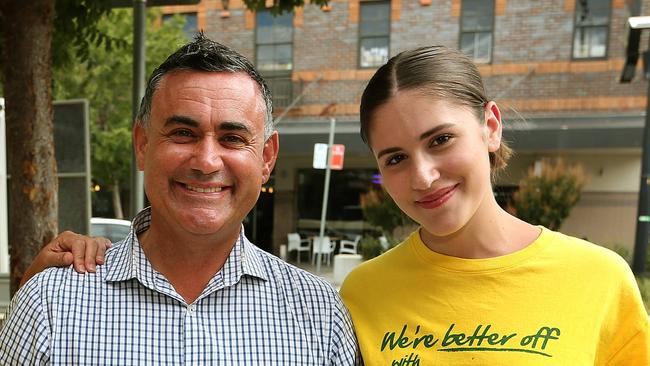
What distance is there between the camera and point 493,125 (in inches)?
72.5

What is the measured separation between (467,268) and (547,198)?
9.89m

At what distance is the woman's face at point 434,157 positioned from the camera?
1.68 metres

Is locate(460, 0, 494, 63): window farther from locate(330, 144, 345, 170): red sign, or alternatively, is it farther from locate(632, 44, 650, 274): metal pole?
locate(632, 44, 650, 274): metal pole

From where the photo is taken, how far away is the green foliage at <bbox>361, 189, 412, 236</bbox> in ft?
36.9

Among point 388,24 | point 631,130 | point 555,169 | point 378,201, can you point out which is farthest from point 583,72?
point 378,201

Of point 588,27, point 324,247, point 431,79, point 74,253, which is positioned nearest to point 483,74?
point 588,27

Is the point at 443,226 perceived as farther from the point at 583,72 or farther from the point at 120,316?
the point at 583,72

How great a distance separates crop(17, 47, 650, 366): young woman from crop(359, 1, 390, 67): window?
1277 centimetres

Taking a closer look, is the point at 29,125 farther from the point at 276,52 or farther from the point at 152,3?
the point at 276,52

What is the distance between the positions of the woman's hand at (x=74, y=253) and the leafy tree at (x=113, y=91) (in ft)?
35.7

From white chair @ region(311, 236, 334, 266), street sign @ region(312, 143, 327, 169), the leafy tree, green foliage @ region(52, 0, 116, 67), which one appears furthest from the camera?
white chair @ region(311, 236, 334, 266)

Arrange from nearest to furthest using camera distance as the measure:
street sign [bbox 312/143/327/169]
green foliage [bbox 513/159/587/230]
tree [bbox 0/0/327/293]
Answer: tree [bbox 0/0/327/293], street sign [bbox 312/143/327/169], green foliage [bbox 513/159/587/230]

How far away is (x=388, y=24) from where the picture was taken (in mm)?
14219

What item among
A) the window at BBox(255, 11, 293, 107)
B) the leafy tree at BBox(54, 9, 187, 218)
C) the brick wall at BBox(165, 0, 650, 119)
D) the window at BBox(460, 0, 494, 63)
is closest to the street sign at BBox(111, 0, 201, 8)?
the leafy tree at BBox(54, 9, 187, 218)
